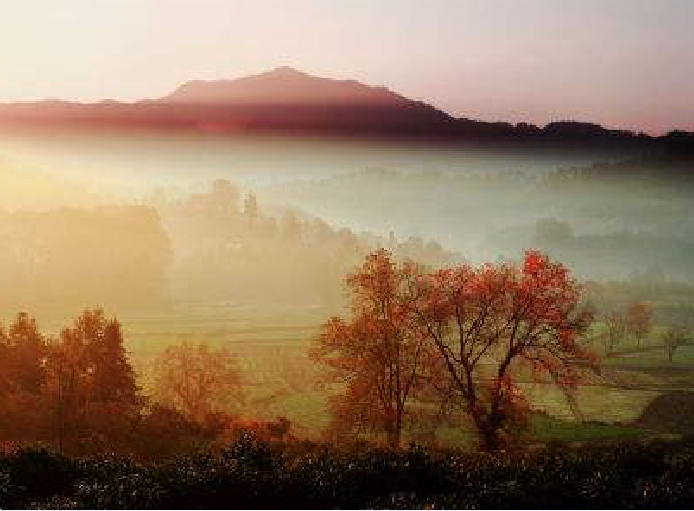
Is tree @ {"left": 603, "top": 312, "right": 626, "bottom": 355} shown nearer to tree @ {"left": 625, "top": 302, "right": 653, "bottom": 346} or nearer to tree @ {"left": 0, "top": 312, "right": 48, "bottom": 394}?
tree @ {"left": 625, "top": 302, "right": 653, "bottom": 346}

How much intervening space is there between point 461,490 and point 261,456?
4254mm

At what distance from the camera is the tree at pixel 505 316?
29.3 metres

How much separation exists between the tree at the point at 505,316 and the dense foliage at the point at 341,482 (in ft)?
38.0

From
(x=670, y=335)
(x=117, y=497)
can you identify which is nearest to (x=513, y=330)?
(x=117, y=497)

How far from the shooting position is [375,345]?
3045 cm

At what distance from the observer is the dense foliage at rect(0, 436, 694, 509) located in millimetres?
15219

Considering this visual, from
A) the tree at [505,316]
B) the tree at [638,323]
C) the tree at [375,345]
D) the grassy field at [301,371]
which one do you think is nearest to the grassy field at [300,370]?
the grassy field at [301,371]

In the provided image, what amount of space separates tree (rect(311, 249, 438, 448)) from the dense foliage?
1247cm

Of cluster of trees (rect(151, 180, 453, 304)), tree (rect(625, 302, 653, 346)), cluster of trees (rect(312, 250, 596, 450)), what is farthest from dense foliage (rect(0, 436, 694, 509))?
cluster of trees (rect(151, 180, 453, 304))

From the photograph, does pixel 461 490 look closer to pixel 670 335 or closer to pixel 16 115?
pixel 670 335

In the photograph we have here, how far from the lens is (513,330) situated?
29359 millimetres

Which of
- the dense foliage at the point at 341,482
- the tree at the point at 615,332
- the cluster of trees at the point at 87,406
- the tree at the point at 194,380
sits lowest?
the tree at the point at 615,332

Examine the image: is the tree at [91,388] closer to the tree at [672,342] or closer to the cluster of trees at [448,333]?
the cluster of trees at [448,333]

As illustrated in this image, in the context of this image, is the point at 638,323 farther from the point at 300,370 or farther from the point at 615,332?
the point at 300,370
